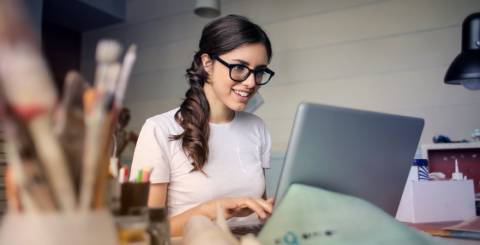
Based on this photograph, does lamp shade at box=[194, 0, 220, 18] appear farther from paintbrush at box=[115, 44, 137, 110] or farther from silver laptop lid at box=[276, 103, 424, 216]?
paintbrush at box=[115, 44, 137, 110]

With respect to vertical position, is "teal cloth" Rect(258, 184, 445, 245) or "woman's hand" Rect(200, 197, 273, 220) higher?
"teal cloth" Rect(258, 184, 445, 245)

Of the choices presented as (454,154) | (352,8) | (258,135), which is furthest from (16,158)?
(352,8)

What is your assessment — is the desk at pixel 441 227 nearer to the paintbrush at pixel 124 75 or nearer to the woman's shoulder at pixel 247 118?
the paintbrush at pixel 124 75

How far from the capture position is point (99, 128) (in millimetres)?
358

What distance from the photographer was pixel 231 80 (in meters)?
1.35

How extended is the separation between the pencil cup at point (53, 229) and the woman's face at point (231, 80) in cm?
103

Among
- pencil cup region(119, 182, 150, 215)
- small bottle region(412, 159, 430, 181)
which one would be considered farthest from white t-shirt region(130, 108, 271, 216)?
pencil cup region(119, 182, 150, 215)

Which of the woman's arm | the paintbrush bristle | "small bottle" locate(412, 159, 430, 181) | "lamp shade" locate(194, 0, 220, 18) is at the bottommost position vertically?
the woman's arm

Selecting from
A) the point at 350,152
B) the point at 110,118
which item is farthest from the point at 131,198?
the point at 350,152

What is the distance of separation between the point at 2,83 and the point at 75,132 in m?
0.07

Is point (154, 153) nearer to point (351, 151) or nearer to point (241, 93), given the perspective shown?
point (241, 93)

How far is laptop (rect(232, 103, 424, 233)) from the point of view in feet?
2.20

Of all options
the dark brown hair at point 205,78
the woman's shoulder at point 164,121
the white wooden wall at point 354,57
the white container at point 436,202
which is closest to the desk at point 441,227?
the white container at point 436,202

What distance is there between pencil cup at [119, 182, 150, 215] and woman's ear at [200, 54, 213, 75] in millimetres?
951
